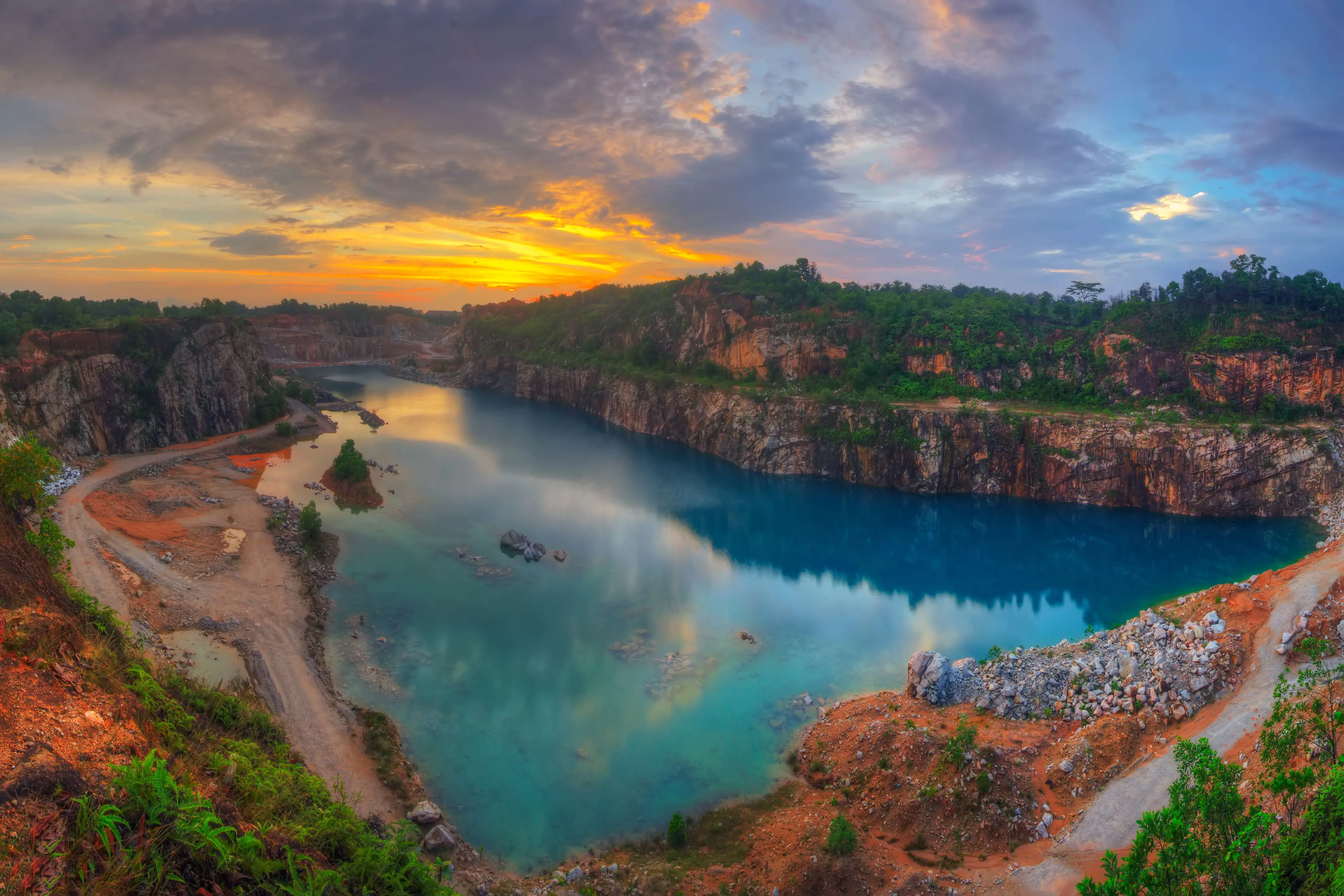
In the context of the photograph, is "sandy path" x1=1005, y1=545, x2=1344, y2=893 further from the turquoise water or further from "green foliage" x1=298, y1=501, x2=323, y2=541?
"green foliage" x1=298, y1=501, x2=323, y2=541

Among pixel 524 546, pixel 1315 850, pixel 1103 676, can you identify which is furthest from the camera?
pixel 524 546

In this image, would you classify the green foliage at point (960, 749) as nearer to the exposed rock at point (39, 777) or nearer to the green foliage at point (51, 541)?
the exposed rock at point (39, 777)

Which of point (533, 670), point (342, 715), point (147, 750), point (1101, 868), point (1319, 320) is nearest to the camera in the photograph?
point (147, 750)

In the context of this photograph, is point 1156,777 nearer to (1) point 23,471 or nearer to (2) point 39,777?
(2) point 39,777

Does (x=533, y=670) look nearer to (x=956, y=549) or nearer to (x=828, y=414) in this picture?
(x=956, y=549)

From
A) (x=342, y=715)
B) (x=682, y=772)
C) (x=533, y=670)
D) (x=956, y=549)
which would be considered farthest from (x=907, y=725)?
(x=956, y=549)

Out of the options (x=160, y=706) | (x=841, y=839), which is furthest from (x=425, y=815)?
(x=841, y=839)

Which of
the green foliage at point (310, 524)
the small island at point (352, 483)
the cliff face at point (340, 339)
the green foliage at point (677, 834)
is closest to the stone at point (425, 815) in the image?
the green foliage at point (677, 834)
